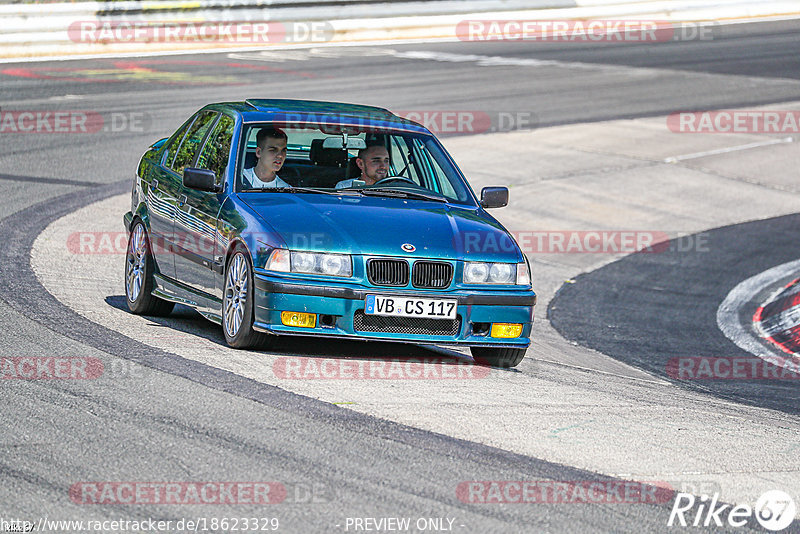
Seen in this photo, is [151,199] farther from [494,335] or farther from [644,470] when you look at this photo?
[644,470]

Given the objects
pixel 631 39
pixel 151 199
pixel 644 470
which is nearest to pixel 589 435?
pixel 644 470

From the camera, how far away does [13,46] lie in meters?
26.7

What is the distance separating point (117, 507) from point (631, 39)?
32.1 metres

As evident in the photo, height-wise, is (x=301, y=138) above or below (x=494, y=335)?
above

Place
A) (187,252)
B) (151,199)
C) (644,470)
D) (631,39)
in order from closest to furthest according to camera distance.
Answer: (644,470), (187,252), (151,199), (631,39)

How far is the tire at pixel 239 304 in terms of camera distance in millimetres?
7941

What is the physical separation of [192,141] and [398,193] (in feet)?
5.70
